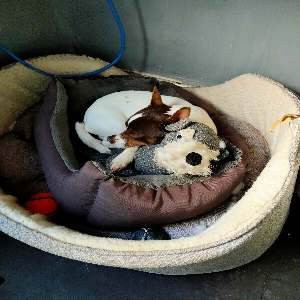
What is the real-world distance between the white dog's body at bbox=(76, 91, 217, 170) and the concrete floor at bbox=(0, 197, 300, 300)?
0.48 m

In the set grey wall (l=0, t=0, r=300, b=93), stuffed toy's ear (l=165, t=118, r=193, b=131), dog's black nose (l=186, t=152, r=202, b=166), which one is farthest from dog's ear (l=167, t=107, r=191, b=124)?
grey wall (l=0, t=0, r=300, b=93)

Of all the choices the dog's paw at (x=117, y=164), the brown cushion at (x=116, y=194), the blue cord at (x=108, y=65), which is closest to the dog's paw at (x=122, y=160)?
the dog's paw at (x=117, y=164)

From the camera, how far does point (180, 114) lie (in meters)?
1.25

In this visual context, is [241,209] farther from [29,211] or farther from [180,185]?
[29,211]

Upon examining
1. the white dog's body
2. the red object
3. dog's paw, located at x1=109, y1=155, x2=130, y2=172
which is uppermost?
the white dog's body

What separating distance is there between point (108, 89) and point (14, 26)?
478 mm

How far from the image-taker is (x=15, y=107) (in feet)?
5.34

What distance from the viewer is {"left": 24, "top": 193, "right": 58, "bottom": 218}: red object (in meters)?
1.27

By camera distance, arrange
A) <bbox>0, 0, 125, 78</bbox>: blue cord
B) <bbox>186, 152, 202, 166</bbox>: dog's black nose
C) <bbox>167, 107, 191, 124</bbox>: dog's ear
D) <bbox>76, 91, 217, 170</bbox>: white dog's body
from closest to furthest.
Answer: <bbox>186, 152, 202, 166</bbox>: dog's black nose, <bbox>167, 107, 191, 124</bbox>: dog's ear, <bbox>76, 91, 217, 170</bbox>: white dog's body, <bbox>0, 0, 125, 78</bbox>: blue cord

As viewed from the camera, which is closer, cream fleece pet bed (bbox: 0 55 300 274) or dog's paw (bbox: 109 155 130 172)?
cream fleece pet bed (bbox: 0 55 300 274)

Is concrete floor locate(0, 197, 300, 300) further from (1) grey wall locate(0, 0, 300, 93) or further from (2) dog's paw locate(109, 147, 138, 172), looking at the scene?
(1) grey wall locate(0, 0, 300, 93)

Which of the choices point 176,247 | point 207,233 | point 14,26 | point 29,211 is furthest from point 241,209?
point 14,26

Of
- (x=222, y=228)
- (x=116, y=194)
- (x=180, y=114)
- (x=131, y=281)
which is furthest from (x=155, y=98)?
(x=131, y=281)

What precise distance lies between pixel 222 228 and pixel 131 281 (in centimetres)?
47
